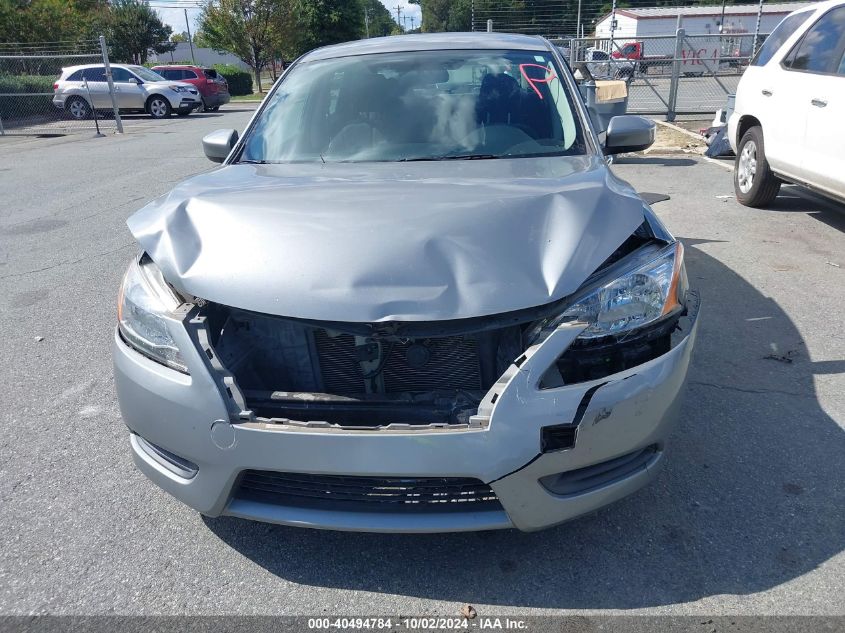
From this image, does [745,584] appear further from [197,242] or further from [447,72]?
[447,72]

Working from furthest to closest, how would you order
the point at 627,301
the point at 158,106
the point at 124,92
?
the point at 158,106, the point at 124,92, the point at 627,301

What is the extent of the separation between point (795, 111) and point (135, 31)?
1639 inches

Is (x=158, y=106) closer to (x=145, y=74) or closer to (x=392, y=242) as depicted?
(x=145, y=74)

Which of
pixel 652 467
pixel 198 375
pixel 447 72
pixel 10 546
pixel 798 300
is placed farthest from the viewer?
pixel 798 300

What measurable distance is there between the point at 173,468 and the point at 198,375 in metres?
0.41

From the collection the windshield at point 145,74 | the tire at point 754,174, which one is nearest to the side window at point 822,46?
the tire at point 754,174

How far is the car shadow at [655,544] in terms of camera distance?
2.23m

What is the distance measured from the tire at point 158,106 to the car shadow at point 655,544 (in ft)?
73.1

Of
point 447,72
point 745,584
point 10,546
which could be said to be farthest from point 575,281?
point 10,546

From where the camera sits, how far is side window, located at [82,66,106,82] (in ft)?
67.3

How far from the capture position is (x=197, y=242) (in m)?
2.31

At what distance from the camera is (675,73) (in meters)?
14.2

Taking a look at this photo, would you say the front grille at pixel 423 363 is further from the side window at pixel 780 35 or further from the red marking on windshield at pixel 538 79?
the side window at pixel 780 35

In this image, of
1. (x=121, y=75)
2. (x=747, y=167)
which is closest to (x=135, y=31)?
(x=121, y=75)
